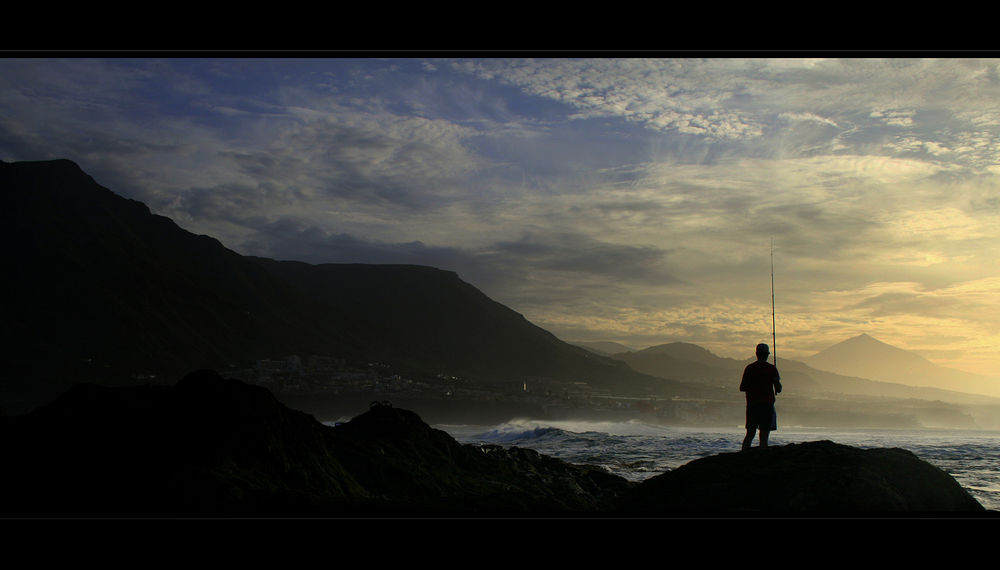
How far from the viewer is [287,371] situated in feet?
236

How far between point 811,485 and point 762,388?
1781 millimetres

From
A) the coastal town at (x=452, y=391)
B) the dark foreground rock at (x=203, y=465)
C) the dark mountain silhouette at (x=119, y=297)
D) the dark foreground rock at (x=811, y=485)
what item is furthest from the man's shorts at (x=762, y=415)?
the dark mountain silhouette at (x=119, y=297)

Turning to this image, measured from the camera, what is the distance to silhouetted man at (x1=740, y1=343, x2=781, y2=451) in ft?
23.6

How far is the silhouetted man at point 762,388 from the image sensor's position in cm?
720

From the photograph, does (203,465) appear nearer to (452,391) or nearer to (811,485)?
(811,485)

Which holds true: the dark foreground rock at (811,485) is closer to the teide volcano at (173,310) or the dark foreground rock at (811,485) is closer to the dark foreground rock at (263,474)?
the dark foreground rock at (263,474)

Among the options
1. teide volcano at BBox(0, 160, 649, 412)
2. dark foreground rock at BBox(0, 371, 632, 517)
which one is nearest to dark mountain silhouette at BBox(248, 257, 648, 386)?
teide volcano at BBox(0, 160, 649, 412)

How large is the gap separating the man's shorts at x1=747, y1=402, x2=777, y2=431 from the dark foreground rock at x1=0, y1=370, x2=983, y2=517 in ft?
1.88

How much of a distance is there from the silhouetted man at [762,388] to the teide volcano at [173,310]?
6238 cm

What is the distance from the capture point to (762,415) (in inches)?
287

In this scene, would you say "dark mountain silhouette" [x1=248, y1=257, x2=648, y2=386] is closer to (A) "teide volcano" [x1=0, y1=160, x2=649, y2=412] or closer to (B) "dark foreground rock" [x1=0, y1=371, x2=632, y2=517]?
(A) "teide volcano" [x1=0, y1=160, x2=649, y2=412]
